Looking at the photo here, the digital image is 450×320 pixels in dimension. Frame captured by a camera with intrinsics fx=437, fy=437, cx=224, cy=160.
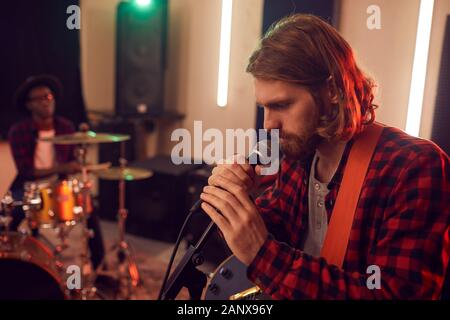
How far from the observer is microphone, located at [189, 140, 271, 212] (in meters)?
0.99

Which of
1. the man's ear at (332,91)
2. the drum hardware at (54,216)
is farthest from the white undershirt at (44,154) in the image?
the man's ear at (332,91)

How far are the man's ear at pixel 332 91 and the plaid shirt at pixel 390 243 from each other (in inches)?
6.1

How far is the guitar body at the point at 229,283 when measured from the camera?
131 cm

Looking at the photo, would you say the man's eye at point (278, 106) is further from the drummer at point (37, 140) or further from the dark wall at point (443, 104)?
the drummer at point (37, 140)

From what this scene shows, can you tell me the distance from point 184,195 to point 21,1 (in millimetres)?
2015

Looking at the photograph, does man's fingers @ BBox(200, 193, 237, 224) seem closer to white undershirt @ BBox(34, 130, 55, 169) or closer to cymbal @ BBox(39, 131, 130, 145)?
cymbal @ BBox(39, 131, 130, 145)

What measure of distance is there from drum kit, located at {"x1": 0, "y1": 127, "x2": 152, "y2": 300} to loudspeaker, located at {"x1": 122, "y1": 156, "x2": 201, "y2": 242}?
64cm

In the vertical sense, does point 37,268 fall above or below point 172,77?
below

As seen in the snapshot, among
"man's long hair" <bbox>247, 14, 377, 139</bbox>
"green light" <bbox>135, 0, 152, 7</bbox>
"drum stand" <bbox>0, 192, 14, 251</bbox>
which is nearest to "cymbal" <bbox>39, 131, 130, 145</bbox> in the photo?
"drum stand" <bbox>0, 192, 14, 251</bbox>

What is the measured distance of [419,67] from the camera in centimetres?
127
